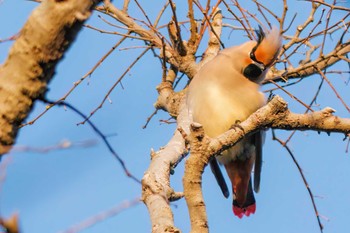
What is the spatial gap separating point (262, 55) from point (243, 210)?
3.13 feet

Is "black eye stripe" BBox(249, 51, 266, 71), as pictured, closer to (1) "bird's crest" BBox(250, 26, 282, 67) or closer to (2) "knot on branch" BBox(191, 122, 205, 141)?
(1) "bird's crest" BBox(250, 26, 282, 67)

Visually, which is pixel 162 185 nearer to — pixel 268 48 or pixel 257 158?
pixel 257 158

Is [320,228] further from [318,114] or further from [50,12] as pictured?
[50,12]

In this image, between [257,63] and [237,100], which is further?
[257,63]

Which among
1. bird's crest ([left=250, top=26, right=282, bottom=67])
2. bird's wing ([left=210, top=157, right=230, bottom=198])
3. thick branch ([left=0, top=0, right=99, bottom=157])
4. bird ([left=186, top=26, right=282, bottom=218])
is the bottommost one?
thick branch ([left=0, top=0, right=99, bottom=157])

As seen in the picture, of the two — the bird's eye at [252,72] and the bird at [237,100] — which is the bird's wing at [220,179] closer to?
the bird at [237,100]

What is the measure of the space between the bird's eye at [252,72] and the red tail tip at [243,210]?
783mm

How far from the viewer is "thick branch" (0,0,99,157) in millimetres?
1144

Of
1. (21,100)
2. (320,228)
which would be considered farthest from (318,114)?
(21,100)

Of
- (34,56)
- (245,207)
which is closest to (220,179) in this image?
(245,207)

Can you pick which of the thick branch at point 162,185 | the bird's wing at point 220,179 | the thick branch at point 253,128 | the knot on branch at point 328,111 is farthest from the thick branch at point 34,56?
the bird's wing at point 220,179

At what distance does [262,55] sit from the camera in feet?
12.6

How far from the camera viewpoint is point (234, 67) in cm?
391

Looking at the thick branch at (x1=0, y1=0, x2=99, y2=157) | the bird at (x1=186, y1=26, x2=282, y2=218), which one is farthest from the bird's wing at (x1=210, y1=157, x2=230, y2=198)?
the thick branch at (x1=0, y1=0, x2=99, y2=157)
